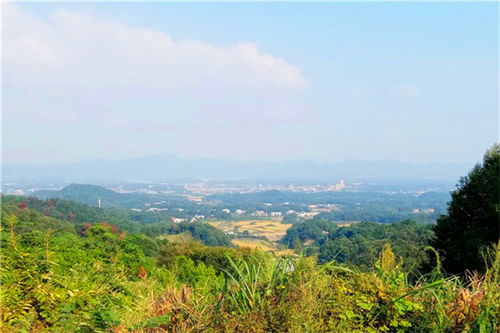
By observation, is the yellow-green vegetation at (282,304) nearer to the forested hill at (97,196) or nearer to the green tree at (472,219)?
the green tree at (472,219)

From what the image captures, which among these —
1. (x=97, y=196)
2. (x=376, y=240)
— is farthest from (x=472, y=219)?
(x=97, y=196)

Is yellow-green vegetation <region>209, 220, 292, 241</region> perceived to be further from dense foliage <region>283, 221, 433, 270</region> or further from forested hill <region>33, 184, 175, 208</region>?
forested hill <region>33, 184, 175, 208</region>

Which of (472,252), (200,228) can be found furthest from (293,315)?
(200,228)

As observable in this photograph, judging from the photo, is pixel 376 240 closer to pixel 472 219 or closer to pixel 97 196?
pixel 472 219

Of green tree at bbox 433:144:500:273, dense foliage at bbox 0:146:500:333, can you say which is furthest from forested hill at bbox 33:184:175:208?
dense foliage at bbox 0:146:500:333

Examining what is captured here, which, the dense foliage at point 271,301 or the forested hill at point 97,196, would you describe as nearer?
the dense foliage at point 271,301

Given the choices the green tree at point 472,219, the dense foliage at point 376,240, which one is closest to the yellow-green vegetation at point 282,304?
the dense foliage at point 376,240

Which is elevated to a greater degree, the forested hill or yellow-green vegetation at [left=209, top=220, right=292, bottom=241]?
the forested hill

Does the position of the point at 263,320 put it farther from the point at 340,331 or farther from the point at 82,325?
the point at 82,325

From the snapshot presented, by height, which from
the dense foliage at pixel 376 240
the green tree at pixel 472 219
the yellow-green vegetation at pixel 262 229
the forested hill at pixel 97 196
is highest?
the green tree at pixel 472 219
